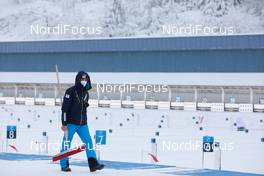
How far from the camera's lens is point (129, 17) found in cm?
4459

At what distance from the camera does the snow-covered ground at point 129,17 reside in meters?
41.2

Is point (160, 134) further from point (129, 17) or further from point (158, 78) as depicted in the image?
point (129, 17)

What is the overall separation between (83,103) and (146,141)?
38.2 feet

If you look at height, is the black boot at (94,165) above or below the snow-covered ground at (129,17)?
below

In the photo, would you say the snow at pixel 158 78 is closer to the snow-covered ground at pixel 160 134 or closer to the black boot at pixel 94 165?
the snow-covered ground at pixel 160 134

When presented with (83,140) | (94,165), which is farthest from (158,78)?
(94,165)

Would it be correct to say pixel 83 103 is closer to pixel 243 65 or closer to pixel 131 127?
pixel 131 127

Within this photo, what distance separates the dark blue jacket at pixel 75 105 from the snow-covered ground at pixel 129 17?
31.3 meters

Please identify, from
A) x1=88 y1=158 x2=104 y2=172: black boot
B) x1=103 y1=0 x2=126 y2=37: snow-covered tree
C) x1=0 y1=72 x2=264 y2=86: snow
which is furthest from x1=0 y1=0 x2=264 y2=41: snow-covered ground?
x1=88 y1=158 x2=104 y2=172: black boot

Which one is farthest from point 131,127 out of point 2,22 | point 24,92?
point 2,22

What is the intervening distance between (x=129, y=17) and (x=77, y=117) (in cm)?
3565

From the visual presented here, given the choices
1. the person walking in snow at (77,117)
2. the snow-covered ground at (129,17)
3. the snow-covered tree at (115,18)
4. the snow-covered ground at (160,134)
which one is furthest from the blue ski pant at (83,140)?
the snow-covered tree at (115,18)

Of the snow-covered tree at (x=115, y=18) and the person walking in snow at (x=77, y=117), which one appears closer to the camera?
the person walking in snow at (x=77, y=117)

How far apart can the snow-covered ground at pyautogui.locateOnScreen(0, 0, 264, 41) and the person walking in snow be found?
103ft
